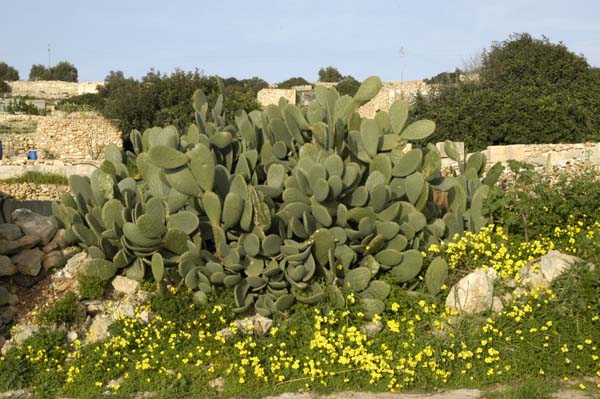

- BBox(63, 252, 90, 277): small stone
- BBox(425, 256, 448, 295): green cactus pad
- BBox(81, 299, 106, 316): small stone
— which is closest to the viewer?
BBox(425, 256, 448, 295): green cactus pad

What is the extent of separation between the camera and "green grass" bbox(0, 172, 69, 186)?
66.2 ft

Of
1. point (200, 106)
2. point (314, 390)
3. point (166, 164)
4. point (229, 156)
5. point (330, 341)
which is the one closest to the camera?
point (314, 390)

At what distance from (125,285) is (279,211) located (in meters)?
1.57

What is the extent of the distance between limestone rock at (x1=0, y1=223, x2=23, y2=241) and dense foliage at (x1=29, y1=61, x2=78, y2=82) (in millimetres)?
67073

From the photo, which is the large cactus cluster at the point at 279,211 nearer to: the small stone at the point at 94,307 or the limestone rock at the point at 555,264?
the small stone at the point at 94,307

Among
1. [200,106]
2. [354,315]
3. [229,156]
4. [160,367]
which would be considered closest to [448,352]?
[354,315]

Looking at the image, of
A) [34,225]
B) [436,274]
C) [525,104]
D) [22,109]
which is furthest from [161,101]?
[436,274]

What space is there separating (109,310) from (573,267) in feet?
12.9

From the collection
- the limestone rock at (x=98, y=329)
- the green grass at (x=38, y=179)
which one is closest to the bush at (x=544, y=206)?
the limestone rock at (x=98, y=329)

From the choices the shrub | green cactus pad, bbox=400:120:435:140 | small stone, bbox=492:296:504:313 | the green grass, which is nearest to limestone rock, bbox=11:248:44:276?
the shrub

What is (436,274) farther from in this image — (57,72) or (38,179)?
(57,72)

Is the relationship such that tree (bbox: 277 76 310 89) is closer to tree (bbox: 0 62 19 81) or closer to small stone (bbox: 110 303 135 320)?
tree (bbox: 0 62 19 81)

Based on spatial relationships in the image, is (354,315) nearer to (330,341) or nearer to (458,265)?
(330,341)

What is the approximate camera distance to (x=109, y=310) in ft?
20.8
